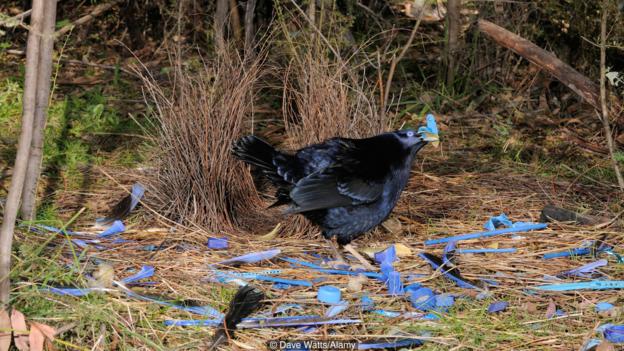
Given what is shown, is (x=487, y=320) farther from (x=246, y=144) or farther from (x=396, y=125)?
(x=396, y=125)

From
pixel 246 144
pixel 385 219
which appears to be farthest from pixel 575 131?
pixel 246 144

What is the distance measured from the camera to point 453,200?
5164 mm

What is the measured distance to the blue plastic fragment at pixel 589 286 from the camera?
3861mm

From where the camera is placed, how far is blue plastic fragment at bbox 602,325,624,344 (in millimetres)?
3383

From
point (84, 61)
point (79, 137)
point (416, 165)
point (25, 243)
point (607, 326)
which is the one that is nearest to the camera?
point (607, 326)

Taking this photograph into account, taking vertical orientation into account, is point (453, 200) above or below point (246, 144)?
below

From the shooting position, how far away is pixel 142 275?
152 inches

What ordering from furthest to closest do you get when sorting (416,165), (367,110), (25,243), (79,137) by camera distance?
(79,137)
(416,165)
(367,110)
(25,243)

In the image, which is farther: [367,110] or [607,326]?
[367,110]

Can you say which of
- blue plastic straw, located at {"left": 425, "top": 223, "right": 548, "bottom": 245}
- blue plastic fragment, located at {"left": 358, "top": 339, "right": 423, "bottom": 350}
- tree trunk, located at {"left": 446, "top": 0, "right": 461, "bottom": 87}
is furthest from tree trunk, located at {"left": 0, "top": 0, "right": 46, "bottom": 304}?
tree trunk, located at {"left": 446, "top": 0, "right": 461, "bottom": 87}

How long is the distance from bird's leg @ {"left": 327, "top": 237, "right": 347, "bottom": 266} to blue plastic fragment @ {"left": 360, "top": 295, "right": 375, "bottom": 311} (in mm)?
492

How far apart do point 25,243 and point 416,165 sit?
2720 millimetres

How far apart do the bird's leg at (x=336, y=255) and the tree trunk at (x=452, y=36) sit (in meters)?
2.99

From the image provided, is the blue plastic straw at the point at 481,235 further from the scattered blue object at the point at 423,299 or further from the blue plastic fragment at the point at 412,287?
the scattered blue object at the point at 423,299
